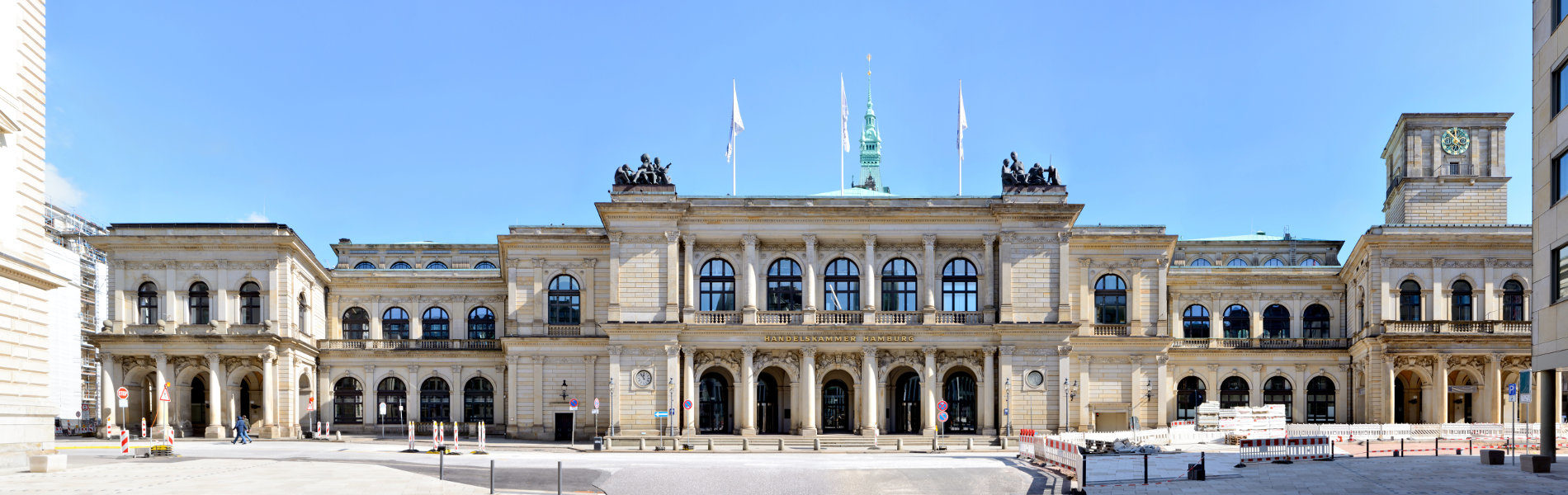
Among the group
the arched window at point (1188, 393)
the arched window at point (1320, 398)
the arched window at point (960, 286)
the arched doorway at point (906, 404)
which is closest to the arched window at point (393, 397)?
the arched doorway at point (906, 404)

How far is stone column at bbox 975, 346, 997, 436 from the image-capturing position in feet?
205

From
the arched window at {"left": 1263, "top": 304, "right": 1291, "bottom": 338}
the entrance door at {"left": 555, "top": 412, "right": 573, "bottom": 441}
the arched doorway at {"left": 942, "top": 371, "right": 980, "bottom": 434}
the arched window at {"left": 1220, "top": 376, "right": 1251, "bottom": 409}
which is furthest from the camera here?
the arched window at {"left": 1263, "top": 304, "right": 1291, "bottom": 338}

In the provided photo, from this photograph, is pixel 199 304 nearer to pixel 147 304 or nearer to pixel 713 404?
pixel 147 304

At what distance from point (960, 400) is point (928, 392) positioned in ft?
11.5

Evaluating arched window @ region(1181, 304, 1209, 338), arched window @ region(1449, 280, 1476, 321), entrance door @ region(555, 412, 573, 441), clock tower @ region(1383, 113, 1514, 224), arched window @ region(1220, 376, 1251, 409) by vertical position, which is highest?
clock tower @ region(1383, 113, 1514, 224)

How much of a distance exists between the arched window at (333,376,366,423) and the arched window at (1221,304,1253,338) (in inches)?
2010

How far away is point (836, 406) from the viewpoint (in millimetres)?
66438

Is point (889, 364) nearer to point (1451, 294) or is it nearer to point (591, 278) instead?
point (591, 278)

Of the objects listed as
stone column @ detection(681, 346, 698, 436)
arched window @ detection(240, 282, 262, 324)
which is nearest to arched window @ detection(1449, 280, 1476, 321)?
stone column @ detection(681, 346, 698, 436)

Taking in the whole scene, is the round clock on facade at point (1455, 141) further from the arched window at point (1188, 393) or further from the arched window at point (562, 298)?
the arched window at point (562, 298)

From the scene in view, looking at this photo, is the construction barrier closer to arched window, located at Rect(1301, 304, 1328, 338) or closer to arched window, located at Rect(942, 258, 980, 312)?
arched window, located at Rect(942, 258, 980, 312)

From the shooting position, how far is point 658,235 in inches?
2475

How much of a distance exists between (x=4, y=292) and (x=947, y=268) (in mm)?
43177

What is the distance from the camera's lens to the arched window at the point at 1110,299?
224 feet
